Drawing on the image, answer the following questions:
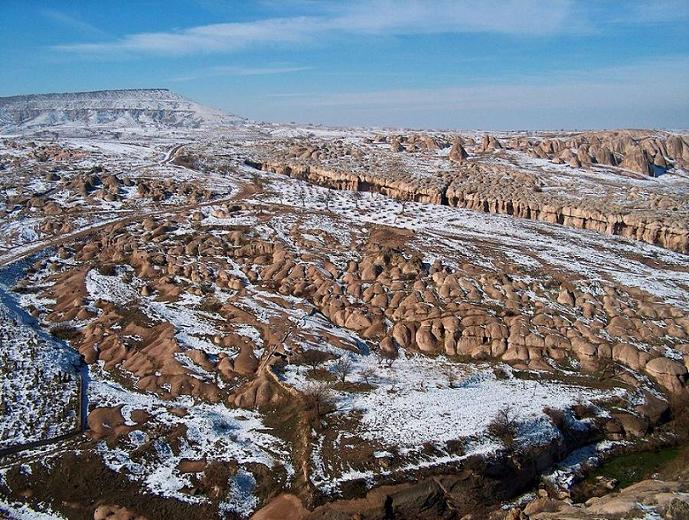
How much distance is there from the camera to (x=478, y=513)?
2116cm

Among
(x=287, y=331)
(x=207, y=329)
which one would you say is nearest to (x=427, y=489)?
(x=287, y=331)

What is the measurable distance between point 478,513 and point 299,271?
22326 millimetres

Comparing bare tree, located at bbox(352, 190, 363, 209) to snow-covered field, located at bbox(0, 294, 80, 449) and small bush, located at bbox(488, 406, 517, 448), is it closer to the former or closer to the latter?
snow-covered field, located at bbox(0, 294, 80, 449)

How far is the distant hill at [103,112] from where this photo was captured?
148875 millimetres

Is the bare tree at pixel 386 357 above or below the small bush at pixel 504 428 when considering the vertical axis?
above

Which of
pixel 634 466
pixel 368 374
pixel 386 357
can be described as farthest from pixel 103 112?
pixel 634 466

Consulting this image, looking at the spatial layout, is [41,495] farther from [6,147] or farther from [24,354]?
[6,147]

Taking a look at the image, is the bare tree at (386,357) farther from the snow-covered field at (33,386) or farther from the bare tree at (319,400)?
the snow-covered field at (33,386)

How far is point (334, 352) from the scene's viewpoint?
1203 inches

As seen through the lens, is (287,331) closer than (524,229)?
Yes

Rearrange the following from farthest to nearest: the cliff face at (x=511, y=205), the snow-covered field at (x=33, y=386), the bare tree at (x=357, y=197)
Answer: the bare tree at (x=357, y=197) < the cliff face at (x=511, y=205) < the snow-covered field at (x=33, y=386)

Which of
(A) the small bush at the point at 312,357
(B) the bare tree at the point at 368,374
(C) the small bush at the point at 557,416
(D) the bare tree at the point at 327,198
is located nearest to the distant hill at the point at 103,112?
(D) the bare tree at the point at 327,198

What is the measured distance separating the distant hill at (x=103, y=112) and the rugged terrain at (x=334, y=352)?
329 feet

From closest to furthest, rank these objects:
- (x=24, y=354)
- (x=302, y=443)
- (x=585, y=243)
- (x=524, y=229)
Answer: (x=302, y=443) < (x=24, y=354) < (x=585, y=243) < (x=524, y=229)
